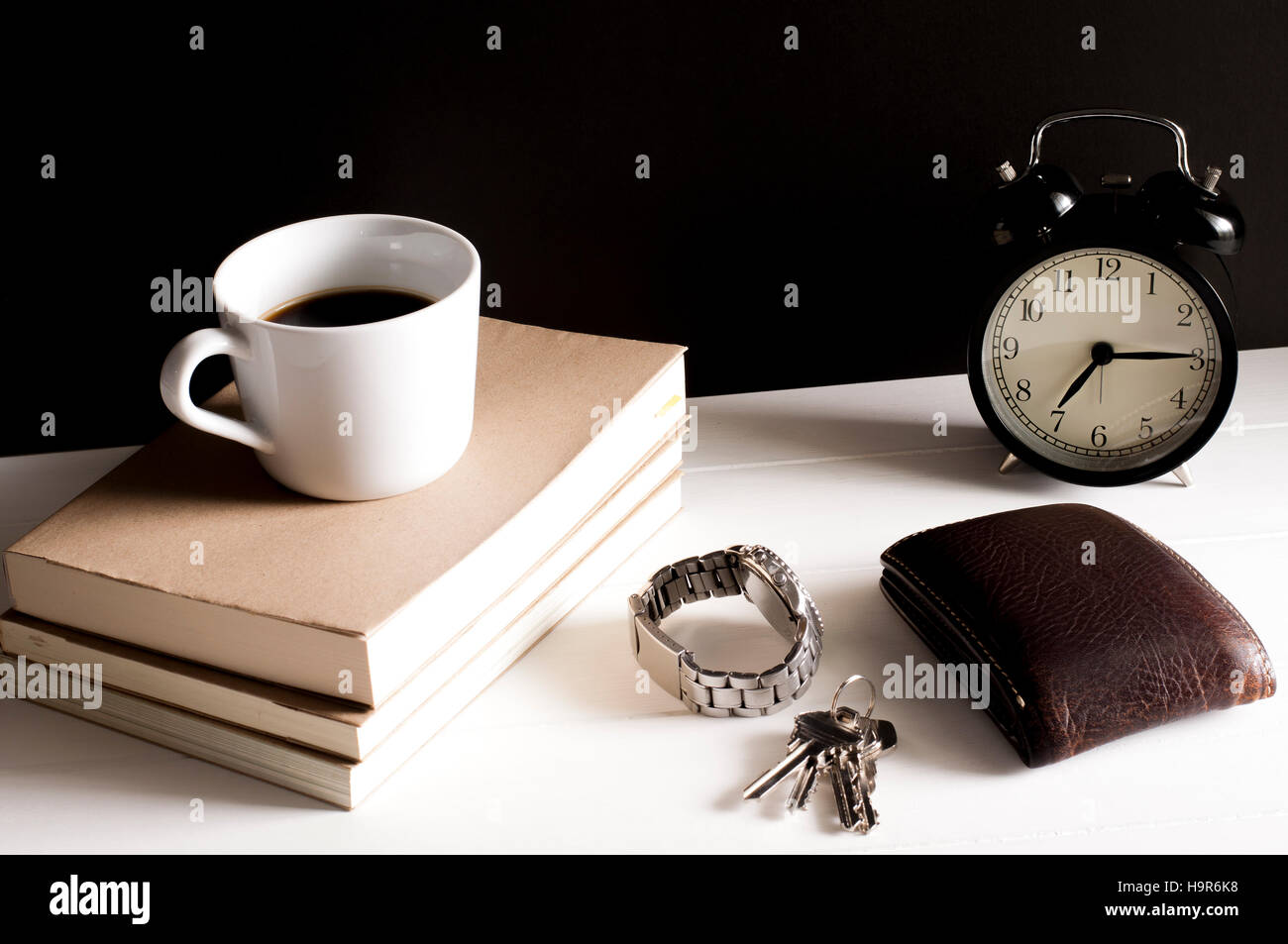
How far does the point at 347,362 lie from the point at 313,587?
0.15 meters

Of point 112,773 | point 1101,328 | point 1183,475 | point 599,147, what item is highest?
point 599,147

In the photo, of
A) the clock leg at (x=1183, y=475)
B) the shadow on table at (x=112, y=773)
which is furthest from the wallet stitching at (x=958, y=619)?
the shadow on table at (x=112, y=773)

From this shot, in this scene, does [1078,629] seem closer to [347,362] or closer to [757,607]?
[757,607]

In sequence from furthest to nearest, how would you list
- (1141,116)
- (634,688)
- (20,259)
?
(20,259) < (1141,116) < (634,688)

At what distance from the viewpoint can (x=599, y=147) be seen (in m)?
1.14

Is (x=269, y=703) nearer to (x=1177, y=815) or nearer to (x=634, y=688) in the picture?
→ (x=634, y=688)

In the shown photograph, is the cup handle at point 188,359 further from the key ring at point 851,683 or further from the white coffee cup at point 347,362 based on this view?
the key ring at point 851,683

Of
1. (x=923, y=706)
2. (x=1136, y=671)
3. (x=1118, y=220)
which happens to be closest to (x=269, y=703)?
(x=923, y=706)

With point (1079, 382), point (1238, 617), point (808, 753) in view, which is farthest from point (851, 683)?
point (1079, 382)

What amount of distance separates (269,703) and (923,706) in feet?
1.44

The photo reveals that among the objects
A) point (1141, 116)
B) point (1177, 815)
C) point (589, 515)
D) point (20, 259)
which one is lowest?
point (1177, 815)

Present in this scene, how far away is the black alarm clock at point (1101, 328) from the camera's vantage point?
1.02 metres

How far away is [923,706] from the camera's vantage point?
34.1 inches

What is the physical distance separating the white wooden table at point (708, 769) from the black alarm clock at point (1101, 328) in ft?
0.21
